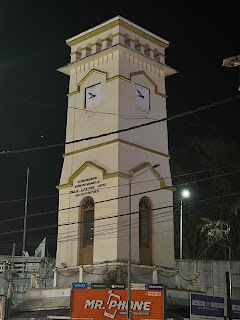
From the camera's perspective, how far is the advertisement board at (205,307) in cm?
2620

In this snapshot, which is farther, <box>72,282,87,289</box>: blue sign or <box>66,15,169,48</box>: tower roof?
<box>66,15,169,48</box>: tower roof

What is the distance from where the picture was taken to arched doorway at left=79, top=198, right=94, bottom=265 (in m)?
32.7

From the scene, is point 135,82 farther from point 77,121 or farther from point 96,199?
point 96,199

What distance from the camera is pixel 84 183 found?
1335 inches

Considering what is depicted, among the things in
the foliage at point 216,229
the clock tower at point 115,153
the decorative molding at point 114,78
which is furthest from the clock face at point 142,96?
the foliage at point 216,229

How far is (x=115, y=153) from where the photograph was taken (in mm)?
32812

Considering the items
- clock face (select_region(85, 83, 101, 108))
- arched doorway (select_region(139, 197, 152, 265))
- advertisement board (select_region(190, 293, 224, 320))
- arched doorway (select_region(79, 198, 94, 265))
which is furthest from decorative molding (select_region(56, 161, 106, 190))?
advertisement board (select_region(190, 293, 224, 320))

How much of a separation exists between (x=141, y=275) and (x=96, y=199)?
199 inches

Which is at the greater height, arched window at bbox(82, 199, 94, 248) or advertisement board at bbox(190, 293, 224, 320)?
arched window at bbox(82, 199, 94, 248)

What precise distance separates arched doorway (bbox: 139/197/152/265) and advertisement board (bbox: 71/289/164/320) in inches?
174

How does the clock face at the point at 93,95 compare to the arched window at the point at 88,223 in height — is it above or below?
above

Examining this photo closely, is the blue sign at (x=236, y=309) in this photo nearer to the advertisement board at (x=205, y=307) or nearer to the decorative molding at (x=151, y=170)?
the advertisement board at (x=205, y=307)

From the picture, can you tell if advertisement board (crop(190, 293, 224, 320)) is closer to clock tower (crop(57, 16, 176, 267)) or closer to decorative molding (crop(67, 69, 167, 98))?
clock tower (crop(57, 16, 176, 267))

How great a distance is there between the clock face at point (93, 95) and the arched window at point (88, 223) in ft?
20.1
